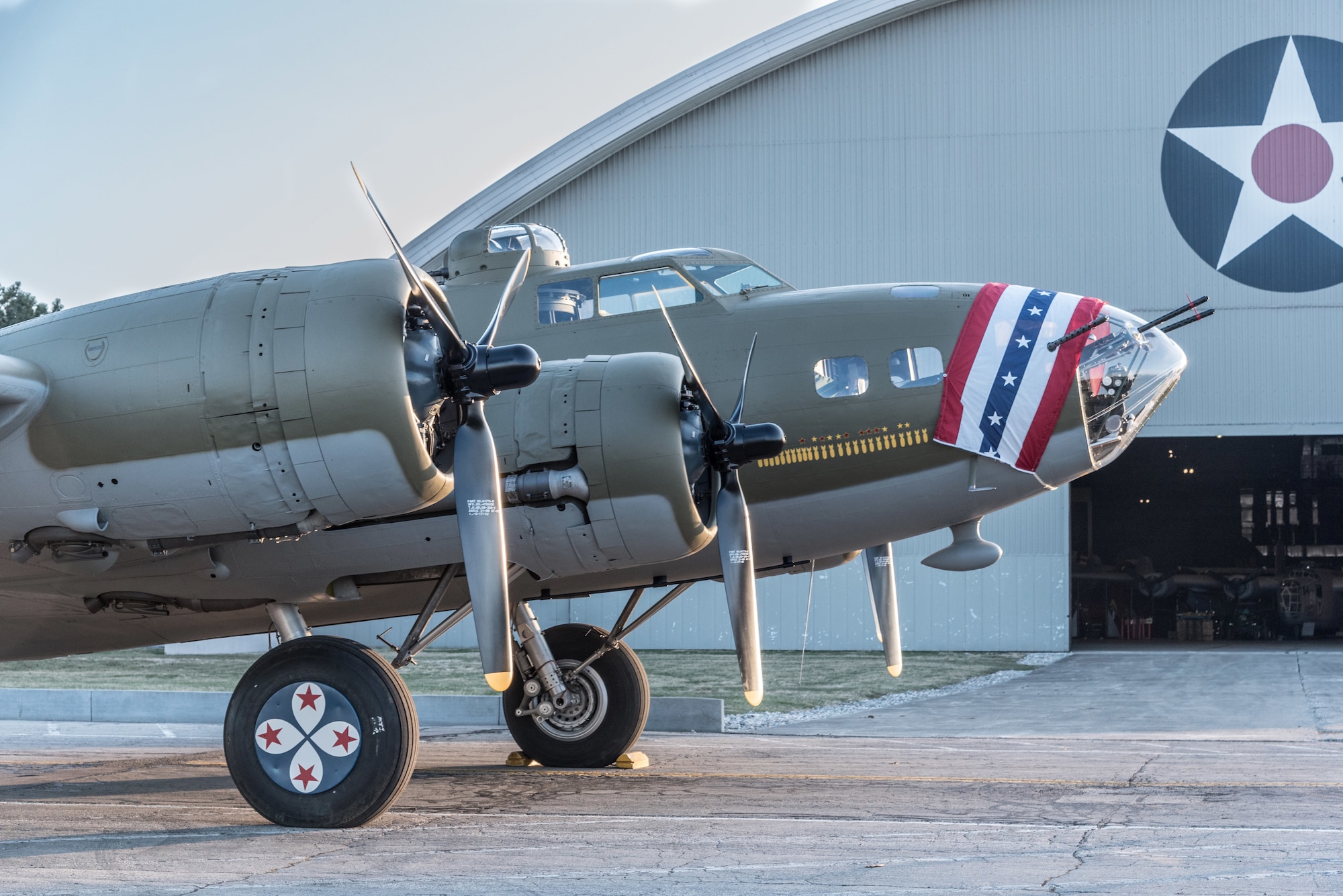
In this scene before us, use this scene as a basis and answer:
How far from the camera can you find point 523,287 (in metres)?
12.3

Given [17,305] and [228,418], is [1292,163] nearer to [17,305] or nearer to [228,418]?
[228,418]

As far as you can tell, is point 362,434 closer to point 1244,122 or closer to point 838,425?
point 838,425

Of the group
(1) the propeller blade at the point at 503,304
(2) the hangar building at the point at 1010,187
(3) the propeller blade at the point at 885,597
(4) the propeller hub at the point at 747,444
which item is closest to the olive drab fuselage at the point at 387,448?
(4) the propeller hub at the point at 747,444

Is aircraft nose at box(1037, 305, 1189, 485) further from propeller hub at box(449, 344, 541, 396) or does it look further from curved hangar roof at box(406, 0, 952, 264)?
curved hangar roof at box(406, 0, 952, 264)

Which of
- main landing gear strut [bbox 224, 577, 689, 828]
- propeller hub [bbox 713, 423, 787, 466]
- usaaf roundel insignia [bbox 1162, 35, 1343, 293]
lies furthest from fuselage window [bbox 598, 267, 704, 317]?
usaaf roundel insignia [bbox 1162, 35, 1343, 293]

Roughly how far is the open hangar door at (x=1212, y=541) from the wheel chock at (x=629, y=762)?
28427 mm

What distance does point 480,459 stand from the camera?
350 inches

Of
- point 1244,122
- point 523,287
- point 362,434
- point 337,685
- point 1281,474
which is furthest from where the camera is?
point 1281,474

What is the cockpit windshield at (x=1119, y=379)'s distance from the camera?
10.9 m

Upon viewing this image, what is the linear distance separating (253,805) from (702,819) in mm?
3123

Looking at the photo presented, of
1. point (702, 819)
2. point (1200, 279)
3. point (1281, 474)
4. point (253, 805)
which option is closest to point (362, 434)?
point (253, 805)

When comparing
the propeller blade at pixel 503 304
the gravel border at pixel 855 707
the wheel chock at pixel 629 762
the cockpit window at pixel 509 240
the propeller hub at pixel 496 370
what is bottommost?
the gravel border at pixel 855 707

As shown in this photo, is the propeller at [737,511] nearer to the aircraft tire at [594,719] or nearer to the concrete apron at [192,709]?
the aircraft tire at [594,719]

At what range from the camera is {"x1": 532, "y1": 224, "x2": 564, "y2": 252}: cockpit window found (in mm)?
12820
